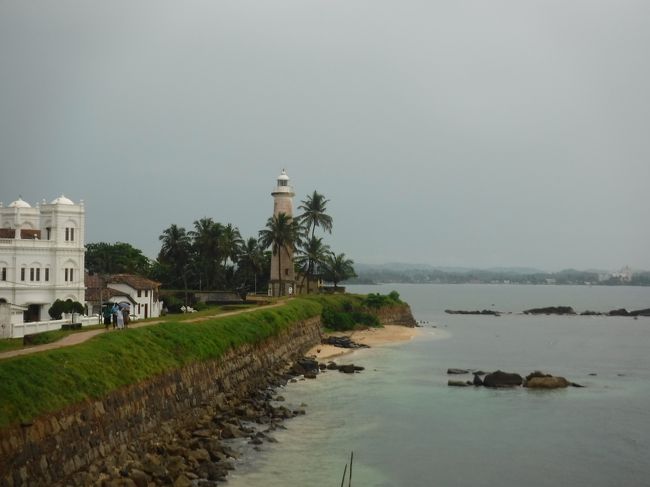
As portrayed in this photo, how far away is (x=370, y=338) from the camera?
233ft

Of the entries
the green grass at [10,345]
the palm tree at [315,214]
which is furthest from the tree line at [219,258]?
the green grass at [10,345]

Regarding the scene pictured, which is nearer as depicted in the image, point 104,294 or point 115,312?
point 115,312

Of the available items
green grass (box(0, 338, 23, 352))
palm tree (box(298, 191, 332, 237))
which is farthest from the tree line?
green grass (box(0, 338, 23, 352))

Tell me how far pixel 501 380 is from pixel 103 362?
1043 inches

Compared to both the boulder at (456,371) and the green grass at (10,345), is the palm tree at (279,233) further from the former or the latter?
the green grass at (10,345)

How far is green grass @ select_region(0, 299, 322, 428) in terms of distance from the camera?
2031 cm

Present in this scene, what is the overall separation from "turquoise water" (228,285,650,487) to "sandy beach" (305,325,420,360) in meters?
1.95

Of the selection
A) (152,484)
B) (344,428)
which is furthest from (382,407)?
(152,484)

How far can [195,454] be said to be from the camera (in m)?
25.0

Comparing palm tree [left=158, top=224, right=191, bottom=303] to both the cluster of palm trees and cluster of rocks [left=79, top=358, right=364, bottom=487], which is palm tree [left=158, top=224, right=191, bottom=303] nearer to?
the cluster of palm trees

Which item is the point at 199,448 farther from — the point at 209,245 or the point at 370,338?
the point at 209,245

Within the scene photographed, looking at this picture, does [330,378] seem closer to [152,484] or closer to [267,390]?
[267,390]

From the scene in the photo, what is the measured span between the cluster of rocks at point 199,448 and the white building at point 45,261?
20601mm

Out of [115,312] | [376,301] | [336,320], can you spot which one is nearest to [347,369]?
[115,312]
